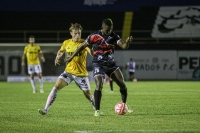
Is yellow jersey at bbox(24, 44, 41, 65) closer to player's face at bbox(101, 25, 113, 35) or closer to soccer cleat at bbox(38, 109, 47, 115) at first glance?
soccer cleat at bbox(38, 109, 47, 115)

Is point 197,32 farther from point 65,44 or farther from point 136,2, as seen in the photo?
point 65,44

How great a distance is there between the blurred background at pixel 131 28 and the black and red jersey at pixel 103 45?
27569 millimetres

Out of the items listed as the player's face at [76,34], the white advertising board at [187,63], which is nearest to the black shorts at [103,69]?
the player's face at [76,34]

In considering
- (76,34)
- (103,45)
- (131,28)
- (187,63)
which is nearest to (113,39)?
(103,45)

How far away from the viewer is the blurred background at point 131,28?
137ft

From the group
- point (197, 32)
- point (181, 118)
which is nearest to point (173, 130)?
point (181, 118)

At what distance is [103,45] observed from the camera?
38.6 ft

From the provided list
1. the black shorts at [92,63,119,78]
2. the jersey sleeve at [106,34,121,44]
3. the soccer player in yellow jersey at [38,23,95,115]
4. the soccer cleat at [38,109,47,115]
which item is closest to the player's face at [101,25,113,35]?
the jersey sleeve at [106,34,121,44]

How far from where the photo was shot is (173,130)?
8.93m

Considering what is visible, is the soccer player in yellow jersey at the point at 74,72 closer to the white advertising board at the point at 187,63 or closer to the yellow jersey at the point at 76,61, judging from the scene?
the yellow jersey at the point at 76,61

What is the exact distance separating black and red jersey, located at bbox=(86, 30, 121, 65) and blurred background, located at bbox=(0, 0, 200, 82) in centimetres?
2757

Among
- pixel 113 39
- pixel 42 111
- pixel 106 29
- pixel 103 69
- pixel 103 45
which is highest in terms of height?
pixel 106 29

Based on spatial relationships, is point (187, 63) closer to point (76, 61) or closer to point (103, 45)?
point (76, 61)

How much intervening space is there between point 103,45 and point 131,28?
112ft
